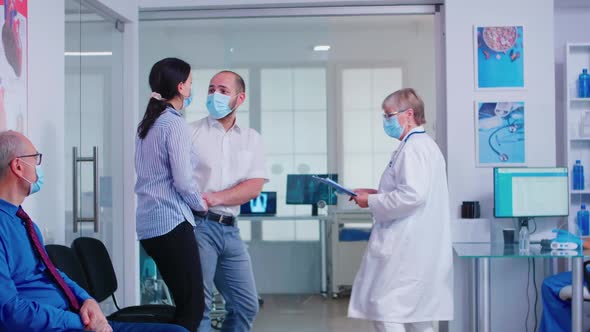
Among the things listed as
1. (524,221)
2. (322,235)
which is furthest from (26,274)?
(524,221)

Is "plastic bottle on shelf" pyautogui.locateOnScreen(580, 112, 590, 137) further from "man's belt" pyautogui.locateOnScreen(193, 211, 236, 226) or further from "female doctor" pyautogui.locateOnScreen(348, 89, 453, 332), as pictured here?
"man's belt" pyautogui.locateOnScreen(193, 211, 236, 226)

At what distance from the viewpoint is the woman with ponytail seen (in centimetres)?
290

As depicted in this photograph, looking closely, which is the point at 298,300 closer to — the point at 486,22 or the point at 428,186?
the point at 428,186

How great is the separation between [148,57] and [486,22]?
6.94ft

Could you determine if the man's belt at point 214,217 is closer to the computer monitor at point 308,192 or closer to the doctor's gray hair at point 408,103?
the doctor's gray hair at point 408,103

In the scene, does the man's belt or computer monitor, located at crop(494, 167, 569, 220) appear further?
computer monitor, located at crop(494, 167, 569, 220)

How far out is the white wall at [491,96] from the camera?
4.53 meters

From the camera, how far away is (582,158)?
4.94 metres

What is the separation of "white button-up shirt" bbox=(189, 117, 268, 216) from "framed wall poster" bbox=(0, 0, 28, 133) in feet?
2.38

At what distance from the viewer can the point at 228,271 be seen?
3291 millimetres

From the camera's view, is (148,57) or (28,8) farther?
(148,57)

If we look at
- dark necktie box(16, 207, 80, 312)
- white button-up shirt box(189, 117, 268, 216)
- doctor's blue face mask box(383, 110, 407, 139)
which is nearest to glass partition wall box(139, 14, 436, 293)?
doctor's blue face mask box(383, 110, 407, 139)

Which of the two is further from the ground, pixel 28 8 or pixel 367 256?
pixel 28 8

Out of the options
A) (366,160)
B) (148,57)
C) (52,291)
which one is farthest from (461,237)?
(52,291)
